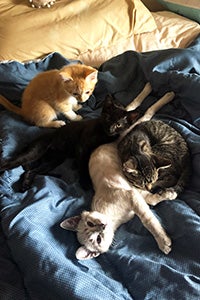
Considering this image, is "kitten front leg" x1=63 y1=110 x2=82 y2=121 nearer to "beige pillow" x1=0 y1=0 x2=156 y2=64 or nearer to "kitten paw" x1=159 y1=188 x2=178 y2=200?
"beige pillow" x1=0 y1=0 x2=156 y2=64

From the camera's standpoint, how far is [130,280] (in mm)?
1150

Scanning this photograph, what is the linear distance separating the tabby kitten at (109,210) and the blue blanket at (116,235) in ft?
0.11

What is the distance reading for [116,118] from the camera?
151 centimetres

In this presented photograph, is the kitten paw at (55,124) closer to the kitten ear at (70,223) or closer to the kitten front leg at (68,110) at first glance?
the kitten front leg at (68,110)

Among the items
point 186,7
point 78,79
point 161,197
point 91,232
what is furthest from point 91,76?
point 186,7

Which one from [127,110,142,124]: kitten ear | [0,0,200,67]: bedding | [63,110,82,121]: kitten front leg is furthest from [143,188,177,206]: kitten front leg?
[0,0,200,67]: bedding

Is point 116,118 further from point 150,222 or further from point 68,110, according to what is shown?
point 150,222

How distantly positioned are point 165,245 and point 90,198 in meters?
0.37

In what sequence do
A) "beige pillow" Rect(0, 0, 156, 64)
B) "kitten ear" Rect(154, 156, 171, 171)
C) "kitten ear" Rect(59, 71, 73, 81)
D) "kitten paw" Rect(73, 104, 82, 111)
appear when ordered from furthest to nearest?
"beige pillow" Rect(0, 0, 156, 64) < "kitten paw" Rect(73, 104, 82, 111) < "kitten ear" Rect(59, 71, 73, 81) < "kitten ear" Rect(154, 156, 171, 171)

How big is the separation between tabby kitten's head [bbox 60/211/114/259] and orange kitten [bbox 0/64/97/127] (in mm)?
608

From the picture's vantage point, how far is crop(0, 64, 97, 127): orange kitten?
1.68 metres

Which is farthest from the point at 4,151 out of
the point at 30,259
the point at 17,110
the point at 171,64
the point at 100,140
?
the point at 171,64

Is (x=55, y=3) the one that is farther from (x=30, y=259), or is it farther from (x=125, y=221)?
(x=30, y=259)

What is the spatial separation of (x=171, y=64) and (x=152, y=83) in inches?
5.6
